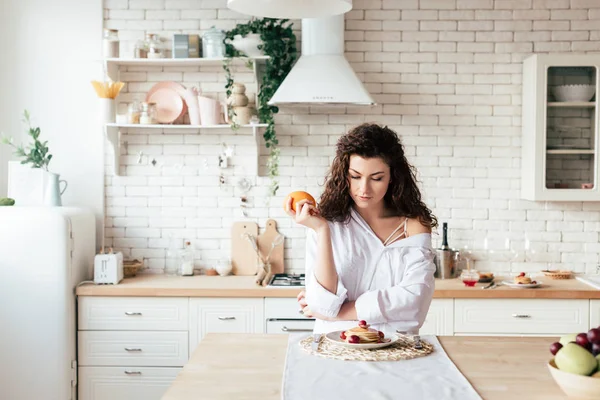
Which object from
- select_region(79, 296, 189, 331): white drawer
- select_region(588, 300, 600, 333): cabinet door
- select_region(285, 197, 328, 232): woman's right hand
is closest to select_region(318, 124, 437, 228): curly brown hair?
select_region(285, 197, 328, 232): woman's right hand

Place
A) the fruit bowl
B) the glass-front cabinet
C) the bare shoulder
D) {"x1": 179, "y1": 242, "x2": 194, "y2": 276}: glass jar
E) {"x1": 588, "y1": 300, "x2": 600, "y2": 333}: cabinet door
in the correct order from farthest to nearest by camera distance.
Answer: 1. {"x1": 179, "y1": 242, "x2": 194, "y2": 276}: glass jar
2. the glass-front cabinet
3. {"x1": 588, "y1": 300, "x2": 600, "y2": 333}: cabinet door
4. the bare shoulder
5. the fruit bowl

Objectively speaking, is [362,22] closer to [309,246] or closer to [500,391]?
[309,246]

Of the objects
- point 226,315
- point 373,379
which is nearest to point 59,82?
point 226,315

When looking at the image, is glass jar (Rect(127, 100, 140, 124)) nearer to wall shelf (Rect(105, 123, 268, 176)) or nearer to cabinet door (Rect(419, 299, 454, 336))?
wall shelf (Rect(105, 123, 268, 176))

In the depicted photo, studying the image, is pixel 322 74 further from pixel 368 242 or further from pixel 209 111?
pixel 368 242

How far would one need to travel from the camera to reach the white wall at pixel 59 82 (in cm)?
480

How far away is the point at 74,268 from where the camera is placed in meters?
4.29

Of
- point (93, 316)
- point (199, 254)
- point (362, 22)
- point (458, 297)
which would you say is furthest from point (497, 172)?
point (93, 316)

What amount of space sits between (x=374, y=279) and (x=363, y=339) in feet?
1.09

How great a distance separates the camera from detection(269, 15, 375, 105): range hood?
427 centimetres

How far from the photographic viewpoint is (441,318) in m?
4.26

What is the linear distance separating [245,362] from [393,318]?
0.55 metres

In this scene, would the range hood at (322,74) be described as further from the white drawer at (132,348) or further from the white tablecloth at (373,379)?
the white tablecloth at (373,379)

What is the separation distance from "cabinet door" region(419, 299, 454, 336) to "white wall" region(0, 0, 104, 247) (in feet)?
7.24
